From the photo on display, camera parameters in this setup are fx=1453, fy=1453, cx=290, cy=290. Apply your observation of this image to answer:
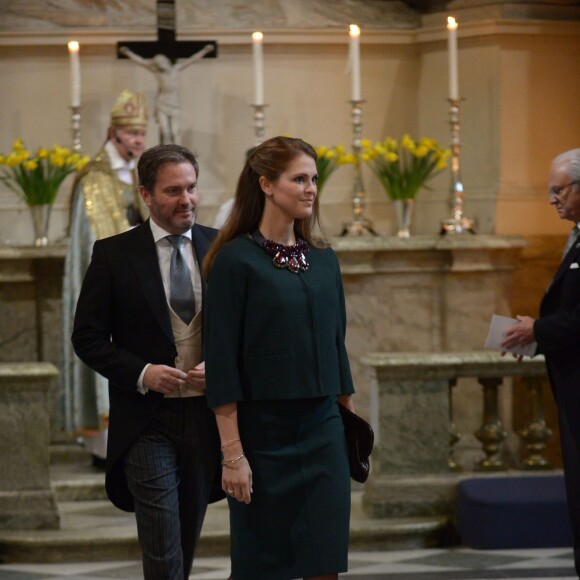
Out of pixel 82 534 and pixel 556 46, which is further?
pixel 556 46

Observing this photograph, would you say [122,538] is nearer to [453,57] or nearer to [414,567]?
[414,567]

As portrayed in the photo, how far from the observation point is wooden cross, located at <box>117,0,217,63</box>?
8.96 meters

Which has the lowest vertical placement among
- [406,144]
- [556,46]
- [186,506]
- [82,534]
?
[82,534]

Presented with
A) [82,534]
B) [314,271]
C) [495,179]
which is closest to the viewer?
[314,271]

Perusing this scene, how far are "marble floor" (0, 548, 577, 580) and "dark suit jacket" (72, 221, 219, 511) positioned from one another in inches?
79.6

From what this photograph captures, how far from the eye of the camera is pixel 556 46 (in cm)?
915

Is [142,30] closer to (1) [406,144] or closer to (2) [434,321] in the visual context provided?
(1) [406,144]

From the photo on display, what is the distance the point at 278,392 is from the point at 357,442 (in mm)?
339

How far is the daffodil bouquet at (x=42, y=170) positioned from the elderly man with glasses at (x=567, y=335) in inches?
151

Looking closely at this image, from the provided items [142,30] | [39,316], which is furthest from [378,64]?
[39,316]

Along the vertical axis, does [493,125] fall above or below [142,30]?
below

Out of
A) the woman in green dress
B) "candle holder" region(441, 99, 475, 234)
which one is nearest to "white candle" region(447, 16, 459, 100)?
"candle holder" region(441, 99, 475, 234)

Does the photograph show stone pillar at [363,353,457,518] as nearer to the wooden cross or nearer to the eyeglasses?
the eyeglasses

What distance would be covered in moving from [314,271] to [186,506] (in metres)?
0.86
